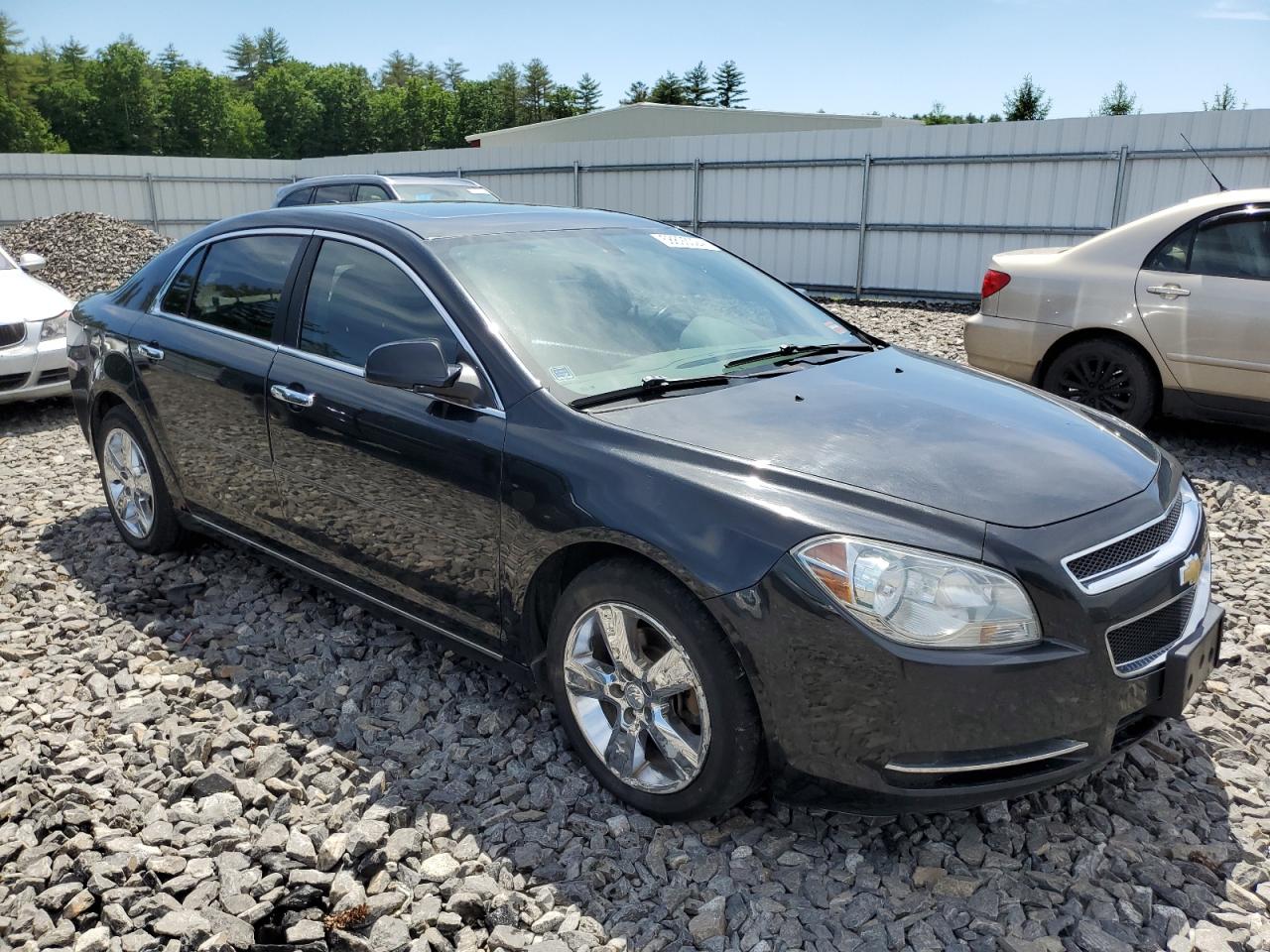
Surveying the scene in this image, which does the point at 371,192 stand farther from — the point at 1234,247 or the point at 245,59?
the point at 245,59

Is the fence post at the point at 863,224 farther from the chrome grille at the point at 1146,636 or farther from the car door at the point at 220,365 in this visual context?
the chrome grille at the point at 1146,636

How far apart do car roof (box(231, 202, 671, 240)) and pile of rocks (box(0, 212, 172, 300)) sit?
1335cm

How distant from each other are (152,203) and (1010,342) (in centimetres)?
1946

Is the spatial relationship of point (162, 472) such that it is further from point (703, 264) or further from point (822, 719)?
point (822, 719)

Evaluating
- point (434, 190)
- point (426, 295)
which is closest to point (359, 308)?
point (426, 295)

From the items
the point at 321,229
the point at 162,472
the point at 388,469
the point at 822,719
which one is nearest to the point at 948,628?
the point at 822,719

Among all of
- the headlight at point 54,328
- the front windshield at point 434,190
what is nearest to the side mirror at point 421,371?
the headlight at point 54,328

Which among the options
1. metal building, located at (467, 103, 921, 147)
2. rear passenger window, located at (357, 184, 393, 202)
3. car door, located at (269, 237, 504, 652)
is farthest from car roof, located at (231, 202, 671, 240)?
metal building, located at (467, 103, 921, 147)

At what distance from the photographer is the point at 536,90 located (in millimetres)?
103688

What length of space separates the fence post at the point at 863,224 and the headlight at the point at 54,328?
35.3 feet

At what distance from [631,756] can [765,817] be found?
1.41ft

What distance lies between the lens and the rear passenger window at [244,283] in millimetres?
3926

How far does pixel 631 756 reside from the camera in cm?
285

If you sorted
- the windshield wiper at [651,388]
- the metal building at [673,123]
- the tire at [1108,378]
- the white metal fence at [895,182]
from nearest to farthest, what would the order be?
the windshield wiper at [651,388], the tire at [1108,378], the white metal fence at [895,182], the metal building at [673,123]
